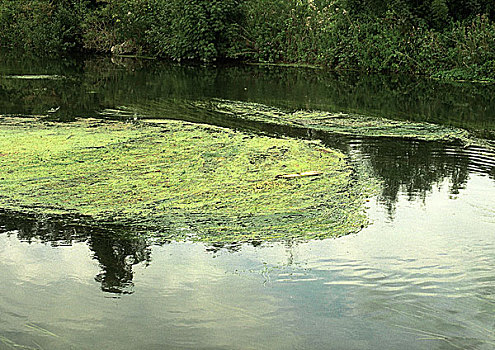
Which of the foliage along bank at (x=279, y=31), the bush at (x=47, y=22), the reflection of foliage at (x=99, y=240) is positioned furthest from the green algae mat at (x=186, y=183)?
the bush at (x=47, y=22)

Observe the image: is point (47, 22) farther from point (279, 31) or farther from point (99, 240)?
point (99, 240)

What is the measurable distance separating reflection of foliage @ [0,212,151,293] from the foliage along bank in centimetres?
1091

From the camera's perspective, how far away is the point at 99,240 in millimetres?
4199

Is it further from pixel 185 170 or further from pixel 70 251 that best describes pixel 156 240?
pixel 185 170

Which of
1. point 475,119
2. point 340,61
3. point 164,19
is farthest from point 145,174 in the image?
point 164,19

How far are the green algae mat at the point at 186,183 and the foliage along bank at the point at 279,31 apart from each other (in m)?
8.22

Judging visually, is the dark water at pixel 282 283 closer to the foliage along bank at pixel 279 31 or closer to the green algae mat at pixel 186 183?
the green algae mat at pixel 186 183

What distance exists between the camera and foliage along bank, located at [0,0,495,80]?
14.0 meters

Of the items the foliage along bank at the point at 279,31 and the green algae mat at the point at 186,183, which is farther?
the foliage along bank at the point at 279,31

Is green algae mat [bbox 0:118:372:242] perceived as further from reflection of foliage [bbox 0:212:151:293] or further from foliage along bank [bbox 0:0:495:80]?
foliage along bank [bbox 0:0:495:80]

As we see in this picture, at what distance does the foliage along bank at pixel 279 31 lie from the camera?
46.1ft

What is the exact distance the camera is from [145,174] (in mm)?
5449

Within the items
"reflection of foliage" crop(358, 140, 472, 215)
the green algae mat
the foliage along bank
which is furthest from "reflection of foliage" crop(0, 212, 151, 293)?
the foliage along bank

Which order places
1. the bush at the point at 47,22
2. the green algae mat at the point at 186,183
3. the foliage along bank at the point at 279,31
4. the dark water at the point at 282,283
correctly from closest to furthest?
the dark water at the point at 282,283 < the green algae mat at the point at 186,183 < the foliage along bank at the point at 279,31 < the bush at the point at 47,22
